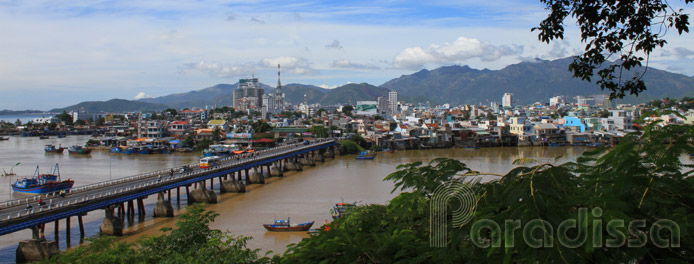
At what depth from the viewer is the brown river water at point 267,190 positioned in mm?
13914

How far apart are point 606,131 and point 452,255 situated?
47690mm

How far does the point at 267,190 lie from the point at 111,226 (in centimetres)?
895

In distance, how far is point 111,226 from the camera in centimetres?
1379

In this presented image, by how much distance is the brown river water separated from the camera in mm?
13914

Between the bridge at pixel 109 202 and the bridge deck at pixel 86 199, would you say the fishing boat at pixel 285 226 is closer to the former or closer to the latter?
the bridge at pixel 109 202

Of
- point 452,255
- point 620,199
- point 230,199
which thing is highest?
point 620,199

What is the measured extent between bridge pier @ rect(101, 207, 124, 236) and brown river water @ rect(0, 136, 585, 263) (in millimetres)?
322

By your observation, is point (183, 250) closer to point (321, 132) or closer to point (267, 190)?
point (267, 190)

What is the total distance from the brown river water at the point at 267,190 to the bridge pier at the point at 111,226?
32 centimetres

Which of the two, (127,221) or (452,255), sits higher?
(452,255)

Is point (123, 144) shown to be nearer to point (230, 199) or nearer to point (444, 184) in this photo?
point (230, 199)

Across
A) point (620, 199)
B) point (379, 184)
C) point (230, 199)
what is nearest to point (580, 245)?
point (620, 199)

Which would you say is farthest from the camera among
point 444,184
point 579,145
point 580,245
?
point 579,145

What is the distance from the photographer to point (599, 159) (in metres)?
3.93
